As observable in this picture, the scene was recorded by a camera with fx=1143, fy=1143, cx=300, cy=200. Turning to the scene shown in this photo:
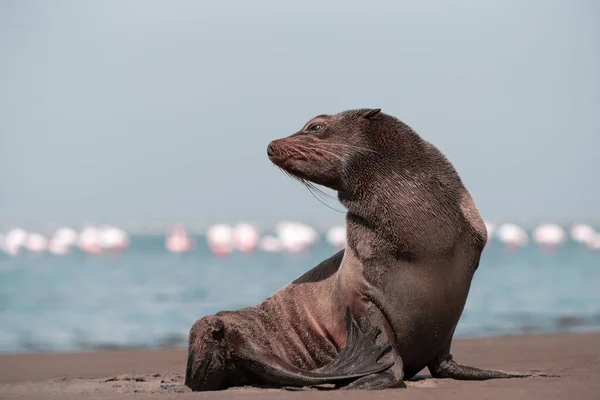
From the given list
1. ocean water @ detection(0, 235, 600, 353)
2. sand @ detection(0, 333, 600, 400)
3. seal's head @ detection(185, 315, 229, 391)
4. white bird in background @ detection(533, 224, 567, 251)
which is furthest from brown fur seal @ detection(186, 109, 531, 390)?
white bird in background @ detection(533, 224, 567, 251)

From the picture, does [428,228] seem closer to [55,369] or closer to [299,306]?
[299,306]

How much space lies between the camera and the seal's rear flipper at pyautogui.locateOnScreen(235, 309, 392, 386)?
7.51m

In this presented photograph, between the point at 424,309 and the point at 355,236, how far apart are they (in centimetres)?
72

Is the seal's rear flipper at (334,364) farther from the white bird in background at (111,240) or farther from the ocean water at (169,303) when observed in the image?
the white bird in background at (111,240)

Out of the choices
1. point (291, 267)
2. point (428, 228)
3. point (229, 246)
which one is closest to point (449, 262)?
point (428, 228)

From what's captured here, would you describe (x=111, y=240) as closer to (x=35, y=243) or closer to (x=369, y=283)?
(x=35, y=243)

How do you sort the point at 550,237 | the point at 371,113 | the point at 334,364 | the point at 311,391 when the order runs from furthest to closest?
1. the point at 550,237
2. the point at 371,113
3. the point at 334,364
4. the point at 311,391

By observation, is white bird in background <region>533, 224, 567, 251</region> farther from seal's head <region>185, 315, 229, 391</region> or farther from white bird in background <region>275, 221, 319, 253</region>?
seal's head <region>185, 315, 229, 391</region>

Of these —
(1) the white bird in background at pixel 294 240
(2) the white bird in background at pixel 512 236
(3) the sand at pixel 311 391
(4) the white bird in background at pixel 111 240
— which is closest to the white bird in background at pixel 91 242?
(4) the white bird in background at pixel 111 240

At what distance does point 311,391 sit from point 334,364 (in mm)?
355

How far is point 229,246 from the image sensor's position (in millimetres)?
62719

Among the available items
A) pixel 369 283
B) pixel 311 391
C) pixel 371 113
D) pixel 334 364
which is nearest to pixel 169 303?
pixel 371 113

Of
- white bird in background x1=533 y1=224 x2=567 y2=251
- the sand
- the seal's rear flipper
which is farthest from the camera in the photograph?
white bird in background x1=533 y1=224 x2=567 y2=251

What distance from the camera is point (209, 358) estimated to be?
809 centimetres
